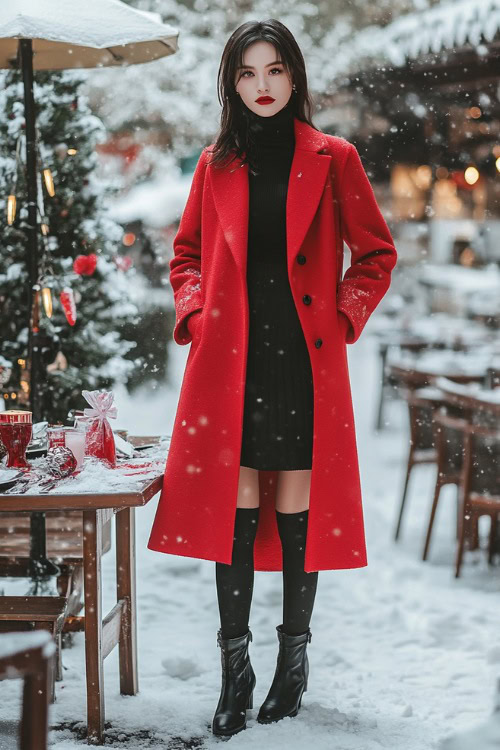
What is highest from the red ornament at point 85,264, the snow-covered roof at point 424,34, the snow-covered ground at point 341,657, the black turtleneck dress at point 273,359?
the snow-covered roof at point 424,34

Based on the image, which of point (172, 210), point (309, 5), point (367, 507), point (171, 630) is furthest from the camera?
point (172, 210)

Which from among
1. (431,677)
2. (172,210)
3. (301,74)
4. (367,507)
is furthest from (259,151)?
(172,210)

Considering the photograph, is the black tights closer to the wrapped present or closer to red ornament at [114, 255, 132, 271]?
the wrapped present

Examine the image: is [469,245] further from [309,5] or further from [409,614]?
[409,614]

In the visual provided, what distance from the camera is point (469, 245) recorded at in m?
15.6

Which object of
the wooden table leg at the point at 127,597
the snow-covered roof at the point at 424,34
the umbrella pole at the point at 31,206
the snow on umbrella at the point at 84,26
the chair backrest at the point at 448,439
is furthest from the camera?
the snow-covered roof at the point at 424,34

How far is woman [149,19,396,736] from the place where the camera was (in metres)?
2.78

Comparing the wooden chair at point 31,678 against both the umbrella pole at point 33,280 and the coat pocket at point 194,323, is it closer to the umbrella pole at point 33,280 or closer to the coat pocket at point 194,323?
the coat pocket at point 194,323

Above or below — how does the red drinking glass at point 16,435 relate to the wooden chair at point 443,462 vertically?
above

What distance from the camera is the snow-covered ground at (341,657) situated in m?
2.88

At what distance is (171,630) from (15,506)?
1643 millimetres

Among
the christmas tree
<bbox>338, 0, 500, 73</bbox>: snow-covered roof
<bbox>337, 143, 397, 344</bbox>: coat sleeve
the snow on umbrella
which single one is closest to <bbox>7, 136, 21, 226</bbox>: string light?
the christmas tree

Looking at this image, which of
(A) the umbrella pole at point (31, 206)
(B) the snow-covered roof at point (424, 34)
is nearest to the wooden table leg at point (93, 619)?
(A) the umbrella pole at point (31, 206)

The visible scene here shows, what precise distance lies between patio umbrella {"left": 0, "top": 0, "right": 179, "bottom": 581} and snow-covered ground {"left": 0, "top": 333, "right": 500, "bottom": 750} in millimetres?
681
